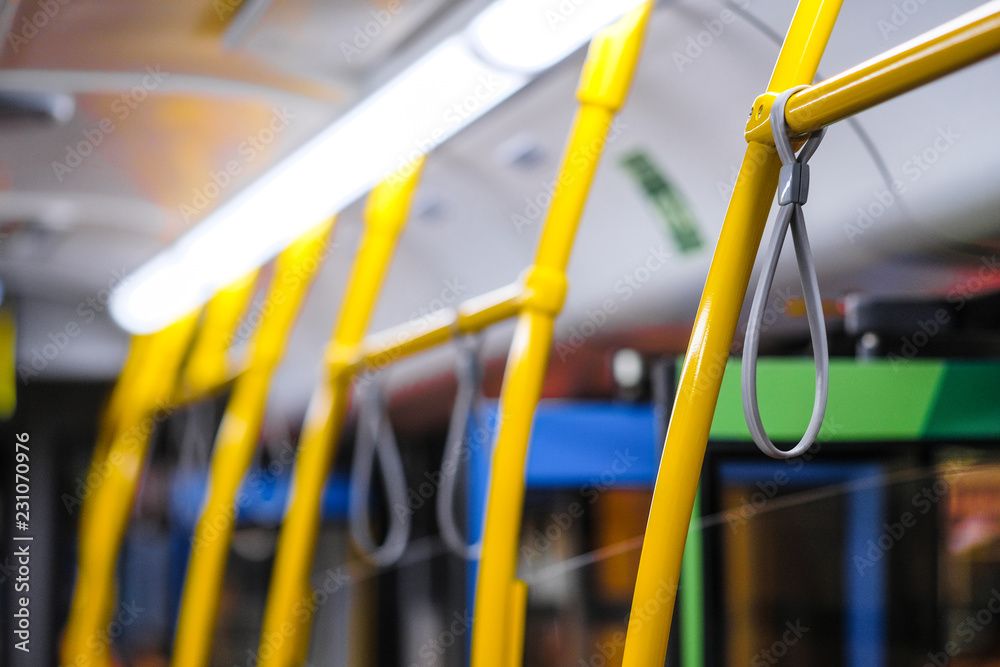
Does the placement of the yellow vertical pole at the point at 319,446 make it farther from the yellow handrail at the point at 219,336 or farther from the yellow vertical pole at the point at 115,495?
the yellow vertical pole at the point at 115,495

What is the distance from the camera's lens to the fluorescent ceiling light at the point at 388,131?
2504mm

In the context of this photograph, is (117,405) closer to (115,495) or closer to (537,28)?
(115,495)

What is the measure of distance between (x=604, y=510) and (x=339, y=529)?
2863mm

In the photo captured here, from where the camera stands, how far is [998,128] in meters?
2.03

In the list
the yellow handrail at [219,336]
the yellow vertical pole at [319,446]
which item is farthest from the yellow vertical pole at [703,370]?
the yellow handrail at [219,336]

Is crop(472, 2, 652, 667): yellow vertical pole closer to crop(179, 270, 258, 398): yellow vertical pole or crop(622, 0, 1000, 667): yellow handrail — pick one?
crop(622, 0, 1000, 667): yellow handrail

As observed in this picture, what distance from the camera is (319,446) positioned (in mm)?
3174

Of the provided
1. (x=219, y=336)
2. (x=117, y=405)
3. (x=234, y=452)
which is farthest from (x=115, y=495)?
(x=234, y=452)

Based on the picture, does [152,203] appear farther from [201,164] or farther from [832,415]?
[832,415]

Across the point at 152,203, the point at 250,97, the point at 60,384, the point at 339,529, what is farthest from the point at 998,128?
the point at 60,384

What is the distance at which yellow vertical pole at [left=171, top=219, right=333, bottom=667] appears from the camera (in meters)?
3.67

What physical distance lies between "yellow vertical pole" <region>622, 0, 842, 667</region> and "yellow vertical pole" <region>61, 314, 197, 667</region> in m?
4.12

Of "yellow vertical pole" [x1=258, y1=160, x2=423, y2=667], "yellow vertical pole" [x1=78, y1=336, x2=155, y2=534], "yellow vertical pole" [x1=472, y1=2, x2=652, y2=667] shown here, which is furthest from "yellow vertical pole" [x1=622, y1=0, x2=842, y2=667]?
"yellow vertical pole" [x1=78, y1=336, x2=155, y2=534]

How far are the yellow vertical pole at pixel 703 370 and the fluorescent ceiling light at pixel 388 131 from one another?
0.92 metres
